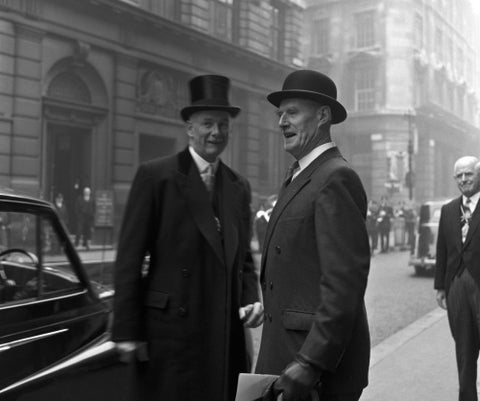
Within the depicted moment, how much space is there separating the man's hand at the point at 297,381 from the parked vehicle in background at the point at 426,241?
44.1 feet

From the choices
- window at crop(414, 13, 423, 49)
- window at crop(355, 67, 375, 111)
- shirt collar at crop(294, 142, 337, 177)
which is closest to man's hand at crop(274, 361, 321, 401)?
shirt collar at crop(294, 142, 337, 177)

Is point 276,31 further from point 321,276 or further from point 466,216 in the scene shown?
point 321,276

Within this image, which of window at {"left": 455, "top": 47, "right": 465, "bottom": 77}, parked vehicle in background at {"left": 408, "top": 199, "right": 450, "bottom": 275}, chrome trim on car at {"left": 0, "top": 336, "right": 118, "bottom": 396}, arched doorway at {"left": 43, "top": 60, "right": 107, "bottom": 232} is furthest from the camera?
window at {"left": 455, "top": 47, "right": 465, "bottom": 77}

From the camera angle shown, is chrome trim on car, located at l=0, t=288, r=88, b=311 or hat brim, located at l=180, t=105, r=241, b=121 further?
hat brim, located at l=180, t=105, r=241, b=121

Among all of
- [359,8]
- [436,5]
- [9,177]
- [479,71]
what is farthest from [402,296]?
[479,71]

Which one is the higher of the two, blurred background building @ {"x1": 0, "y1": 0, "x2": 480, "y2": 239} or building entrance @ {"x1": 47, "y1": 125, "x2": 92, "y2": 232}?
blurred background building @ {"x1": 0, "y1": 0, "x2": 480, "y2": 239}

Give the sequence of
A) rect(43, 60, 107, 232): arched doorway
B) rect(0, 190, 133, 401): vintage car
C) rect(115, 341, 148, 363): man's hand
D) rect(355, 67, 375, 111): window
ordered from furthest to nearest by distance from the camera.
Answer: rect(355, 67, 375, 111): window → rect(43, 60, 107, 232): arched doorway → rect(115, 341, 148, 363): man's hand → rect(0, 190, 133, 401): vintage car

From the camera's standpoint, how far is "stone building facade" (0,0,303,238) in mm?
16125

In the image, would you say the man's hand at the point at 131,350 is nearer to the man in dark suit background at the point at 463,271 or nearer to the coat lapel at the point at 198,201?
the coat lapel at the point at 198,201

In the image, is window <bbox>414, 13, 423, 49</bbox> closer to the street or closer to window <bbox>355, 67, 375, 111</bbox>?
window <bbox>355, 67, 375, 111</bbox>

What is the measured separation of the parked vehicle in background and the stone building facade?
7.56 m

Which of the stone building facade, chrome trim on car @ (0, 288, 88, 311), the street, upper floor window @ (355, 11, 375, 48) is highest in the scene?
upper floor window @ (355, 11, 375, 48)

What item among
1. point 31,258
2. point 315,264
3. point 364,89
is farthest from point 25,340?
point 364,89

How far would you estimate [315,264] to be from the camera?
2.33m
